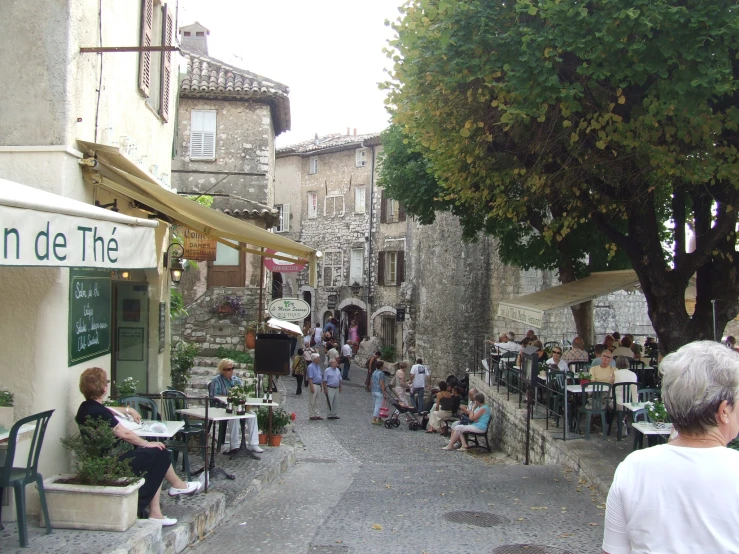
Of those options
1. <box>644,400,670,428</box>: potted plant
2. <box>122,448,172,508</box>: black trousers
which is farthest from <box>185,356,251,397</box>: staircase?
<box>122,448,172,508</box>: black trousers

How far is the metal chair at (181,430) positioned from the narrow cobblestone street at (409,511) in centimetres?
72

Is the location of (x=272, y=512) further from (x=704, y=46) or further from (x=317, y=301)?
(x=317, y=301)

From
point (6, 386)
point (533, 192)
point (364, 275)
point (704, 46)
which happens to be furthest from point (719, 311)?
point (364, 275)

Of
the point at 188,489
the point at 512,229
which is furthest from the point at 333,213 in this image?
the point at 188,489

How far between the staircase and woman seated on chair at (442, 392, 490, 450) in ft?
15.0

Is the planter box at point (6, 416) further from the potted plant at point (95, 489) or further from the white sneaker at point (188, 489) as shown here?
the white sneaker at point (188, 489)

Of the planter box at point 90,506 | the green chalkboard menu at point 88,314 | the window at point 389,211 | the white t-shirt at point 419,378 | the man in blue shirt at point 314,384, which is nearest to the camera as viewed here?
the planter box at point 90,506

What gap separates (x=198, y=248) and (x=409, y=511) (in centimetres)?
802

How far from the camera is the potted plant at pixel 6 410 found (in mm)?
5477

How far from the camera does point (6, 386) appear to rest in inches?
225

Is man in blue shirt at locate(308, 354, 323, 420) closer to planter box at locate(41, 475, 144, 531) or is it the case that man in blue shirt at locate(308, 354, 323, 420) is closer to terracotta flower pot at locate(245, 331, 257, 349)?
terracotta flower pot at locate(245, 331, 257, 349)

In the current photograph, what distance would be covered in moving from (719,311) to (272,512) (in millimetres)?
6701

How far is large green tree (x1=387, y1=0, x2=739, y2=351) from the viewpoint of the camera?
8562 millimetres

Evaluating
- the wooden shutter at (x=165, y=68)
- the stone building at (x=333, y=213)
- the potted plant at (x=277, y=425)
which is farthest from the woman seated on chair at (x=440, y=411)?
the stone building at (x=333, y=213)
